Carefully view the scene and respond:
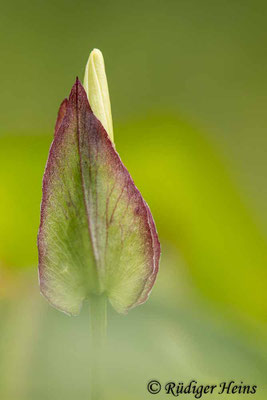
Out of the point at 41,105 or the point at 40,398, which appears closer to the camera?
the point at 40,398

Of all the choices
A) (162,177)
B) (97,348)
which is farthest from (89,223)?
(162,177)

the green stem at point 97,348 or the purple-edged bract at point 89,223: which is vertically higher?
the purple-edged bract at point 89,223

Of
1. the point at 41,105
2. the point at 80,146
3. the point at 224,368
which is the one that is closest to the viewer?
the point at 80,146

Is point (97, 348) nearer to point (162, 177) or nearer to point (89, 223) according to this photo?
point (89, 223)

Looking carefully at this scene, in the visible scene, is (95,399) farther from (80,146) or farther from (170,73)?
(170,73)

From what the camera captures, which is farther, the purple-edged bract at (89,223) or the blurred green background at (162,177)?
the blurred green background at (162,177)

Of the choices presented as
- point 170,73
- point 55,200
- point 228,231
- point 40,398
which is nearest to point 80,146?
point 55,200
